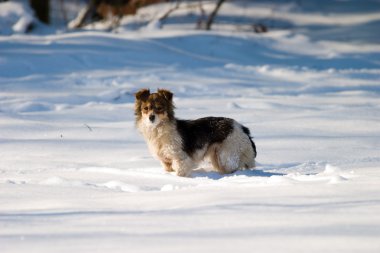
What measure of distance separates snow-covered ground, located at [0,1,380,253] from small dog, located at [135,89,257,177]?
0.23 metres

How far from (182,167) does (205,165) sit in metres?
1.04

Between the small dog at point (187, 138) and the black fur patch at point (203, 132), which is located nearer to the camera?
the small dog at point (187, 138)

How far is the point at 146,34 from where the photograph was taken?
19.4 meters

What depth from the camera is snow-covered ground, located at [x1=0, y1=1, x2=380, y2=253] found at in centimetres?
428

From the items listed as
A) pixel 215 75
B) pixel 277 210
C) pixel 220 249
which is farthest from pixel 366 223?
pixel 215 75

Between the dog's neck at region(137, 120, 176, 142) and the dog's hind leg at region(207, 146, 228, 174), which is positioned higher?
the dog's neck at region(137, 120, 176, 142)

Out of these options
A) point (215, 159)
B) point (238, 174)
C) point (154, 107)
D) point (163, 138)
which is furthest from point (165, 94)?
point (238, 174)

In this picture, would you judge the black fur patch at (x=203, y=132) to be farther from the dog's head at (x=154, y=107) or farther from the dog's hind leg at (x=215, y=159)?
the dog's head at (x=154, y=107)

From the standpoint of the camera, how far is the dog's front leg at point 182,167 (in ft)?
24.5

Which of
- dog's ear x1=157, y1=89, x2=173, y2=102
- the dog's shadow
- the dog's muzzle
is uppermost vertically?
dog's ear x1=157, y1=89, x2=173, y2=102

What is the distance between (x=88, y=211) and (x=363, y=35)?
2175 cm

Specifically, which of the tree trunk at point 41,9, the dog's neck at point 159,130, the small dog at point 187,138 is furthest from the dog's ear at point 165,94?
the tree trunk at point 41,9

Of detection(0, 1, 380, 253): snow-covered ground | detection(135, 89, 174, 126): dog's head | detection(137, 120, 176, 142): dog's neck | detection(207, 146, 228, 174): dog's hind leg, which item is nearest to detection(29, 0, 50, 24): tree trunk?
detection(0, 1, 380, 253): snow-covered ground

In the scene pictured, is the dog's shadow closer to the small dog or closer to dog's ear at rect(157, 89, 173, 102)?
the small dog
